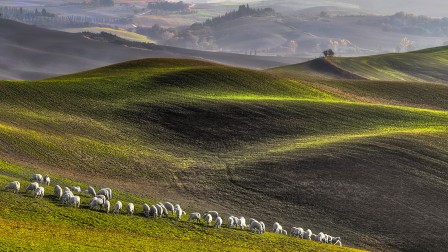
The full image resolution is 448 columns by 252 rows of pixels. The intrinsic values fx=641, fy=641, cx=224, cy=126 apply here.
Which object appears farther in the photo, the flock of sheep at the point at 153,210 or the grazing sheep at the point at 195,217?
the grazing sheep at the point at 195,217

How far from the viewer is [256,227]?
4231 centimetres

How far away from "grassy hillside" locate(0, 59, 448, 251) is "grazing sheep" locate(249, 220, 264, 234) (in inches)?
35.7

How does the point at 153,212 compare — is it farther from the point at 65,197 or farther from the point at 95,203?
the point at 65,197

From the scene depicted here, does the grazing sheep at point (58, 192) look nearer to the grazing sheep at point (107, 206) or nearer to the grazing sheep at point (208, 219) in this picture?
the grazing sheep at point (107, 206)

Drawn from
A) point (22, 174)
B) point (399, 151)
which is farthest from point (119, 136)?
point (399, 151)

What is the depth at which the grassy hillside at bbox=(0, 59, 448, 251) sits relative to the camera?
52.8 m

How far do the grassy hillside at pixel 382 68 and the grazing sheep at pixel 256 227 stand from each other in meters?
125

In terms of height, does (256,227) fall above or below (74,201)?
below

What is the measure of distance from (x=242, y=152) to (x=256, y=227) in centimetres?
2783

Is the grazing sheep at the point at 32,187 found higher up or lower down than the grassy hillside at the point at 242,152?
higher up

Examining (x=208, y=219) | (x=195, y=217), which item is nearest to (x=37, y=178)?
(x=195, y=217)

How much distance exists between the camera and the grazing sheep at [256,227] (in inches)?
1650

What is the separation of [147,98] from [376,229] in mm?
45370

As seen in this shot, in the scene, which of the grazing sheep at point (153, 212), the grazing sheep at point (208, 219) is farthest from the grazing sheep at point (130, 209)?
the grazing sheep at point (208, 219)
